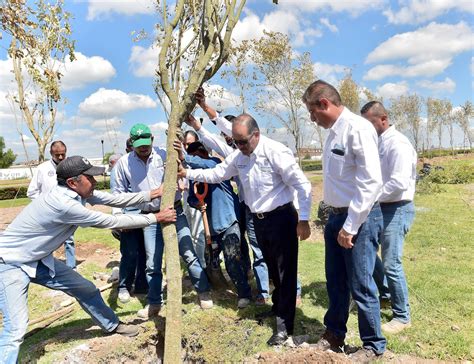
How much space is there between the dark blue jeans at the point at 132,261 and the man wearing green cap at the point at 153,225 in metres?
0.70

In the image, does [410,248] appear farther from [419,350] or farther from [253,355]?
[253,355]

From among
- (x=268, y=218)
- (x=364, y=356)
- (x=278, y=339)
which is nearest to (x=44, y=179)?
(x=268, y=218)

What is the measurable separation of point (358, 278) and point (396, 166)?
1178mm

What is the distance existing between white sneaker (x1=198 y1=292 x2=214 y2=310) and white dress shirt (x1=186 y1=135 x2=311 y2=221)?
4.16 feet

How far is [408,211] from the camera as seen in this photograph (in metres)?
3.56

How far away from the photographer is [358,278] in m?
2.86

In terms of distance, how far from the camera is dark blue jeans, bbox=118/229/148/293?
459 centimetres

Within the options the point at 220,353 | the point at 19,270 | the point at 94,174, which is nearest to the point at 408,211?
the point at 220,353

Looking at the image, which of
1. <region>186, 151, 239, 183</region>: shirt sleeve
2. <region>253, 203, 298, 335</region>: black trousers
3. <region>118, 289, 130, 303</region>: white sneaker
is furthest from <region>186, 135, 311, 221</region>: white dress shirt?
<region>118, 289, 130, 303</region>: white sneaker

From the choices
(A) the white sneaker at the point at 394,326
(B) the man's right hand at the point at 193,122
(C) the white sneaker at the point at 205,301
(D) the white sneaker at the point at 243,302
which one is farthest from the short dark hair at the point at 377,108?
(C) the white sneaker at the point at 205,301

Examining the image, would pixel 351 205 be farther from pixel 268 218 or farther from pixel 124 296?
pixel 124 296

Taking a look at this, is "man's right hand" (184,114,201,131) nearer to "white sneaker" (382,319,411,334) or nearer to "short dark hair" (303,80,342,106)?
"short dark hair" (303,80,342,106)

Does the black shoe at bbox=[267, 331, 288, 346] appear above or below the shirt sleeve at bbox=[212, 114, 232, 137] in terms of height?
below

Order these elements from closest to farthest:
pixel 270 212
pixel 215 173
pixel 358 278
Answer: pixel 358 278 → pixel 270 212 → pixel 215 173
